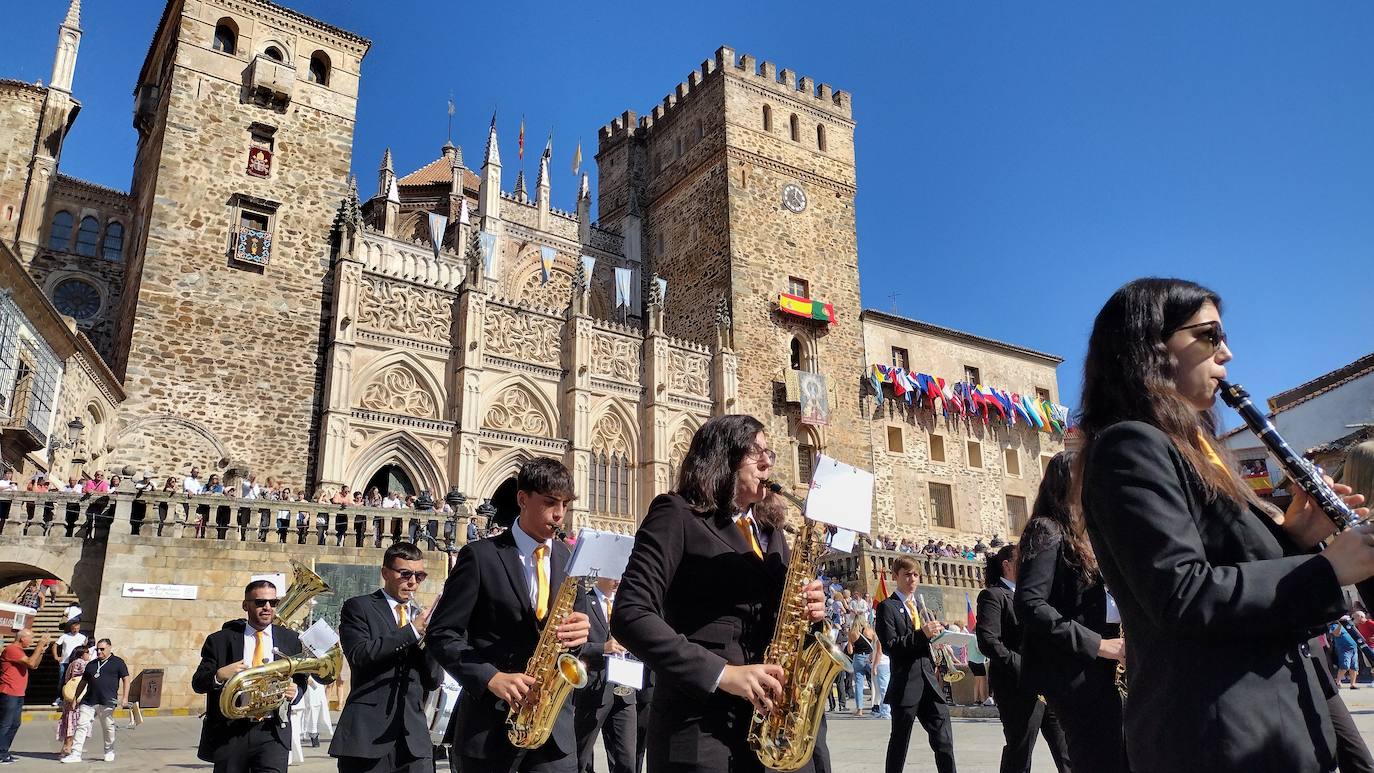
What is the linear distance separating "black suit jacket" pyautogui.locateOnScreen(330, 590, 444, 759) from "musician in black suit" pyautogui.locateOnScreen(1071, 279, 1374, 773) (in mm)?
3605

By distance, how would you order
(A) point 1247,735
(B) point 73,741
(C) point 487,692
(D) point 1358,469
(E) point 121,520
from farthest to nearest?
(E) point 121,520
(B) point 73,741
(C) point 487,692
(D) point 1358,469
(A) point 1247,735

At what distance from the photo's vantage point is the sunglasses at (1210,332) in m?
2.27

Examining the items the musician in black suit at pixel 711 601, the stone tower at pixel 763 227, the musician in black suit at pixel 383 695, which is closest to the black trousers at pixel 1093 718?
the musician in black suit at pixel 711 601

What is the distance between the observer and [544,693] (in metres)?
3.64

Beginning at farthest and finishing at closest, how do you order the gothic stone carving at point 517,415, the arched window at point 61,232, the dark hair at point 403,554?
the arched window at point 61,232 < the gothic stone carving at point 517,415 < the dark hair at point 403,554

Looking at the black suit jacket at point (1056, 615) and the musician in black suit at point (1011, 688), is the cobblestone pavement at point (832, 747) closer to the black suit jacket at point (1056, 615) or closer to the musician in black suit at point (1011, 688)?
the musician in black suit at point (1011, 688)

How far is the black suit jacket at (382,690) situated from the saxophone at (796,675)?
2438 mm

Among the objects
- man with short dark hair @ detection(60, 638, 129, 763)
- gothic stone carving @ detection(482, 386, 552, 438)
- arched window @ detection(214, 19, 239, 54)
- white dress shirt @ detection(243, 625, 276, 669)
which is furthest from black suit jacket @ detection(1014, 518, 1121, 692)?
arched window @ detection(214, 19, 239, 54)

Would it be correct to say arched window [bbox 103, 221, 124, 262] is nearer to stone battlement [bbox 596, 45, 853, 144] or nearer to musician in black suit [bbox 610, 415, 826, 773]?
stone battlement [bbox 596, 45, 853, 144]

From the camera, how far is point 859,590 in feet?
74.6

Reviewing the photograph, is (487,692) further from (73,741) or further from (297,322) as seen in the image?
(297,322)

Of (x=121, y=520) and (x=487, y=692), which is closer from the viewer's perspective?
(x=487, y=692)

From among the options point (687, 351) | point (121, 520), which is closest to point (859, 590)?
point (687, 351)

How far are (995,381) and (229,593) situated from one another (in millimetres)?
30816
